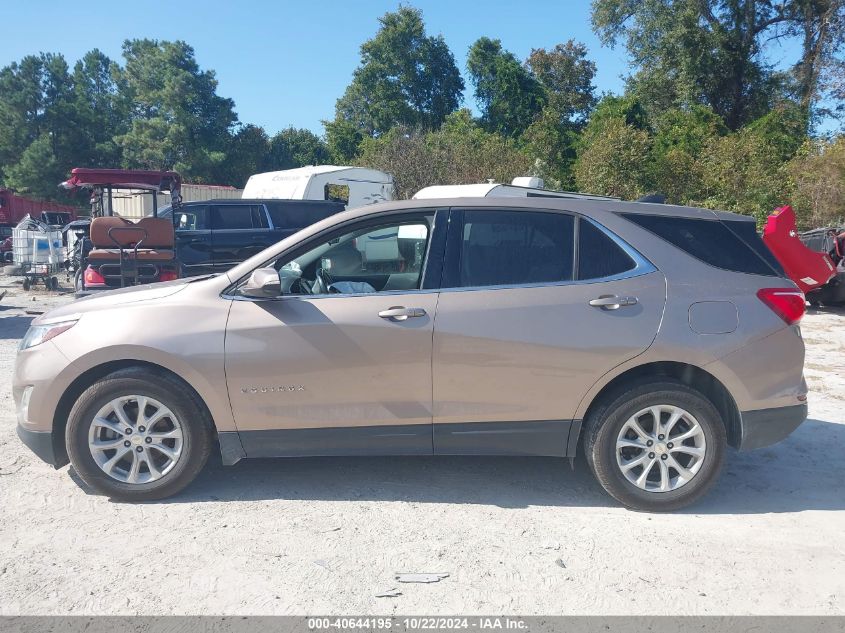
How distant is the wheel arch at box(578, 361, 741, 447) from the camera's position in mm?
4203

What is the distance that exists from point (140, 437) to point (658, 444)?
3.07 metres

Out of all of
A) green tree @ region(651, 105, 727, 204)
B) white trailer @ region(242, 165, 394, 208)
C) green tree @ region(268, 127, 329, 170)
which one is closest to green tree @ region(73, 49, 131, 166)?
green tree @ region(268, 127, 329, 170)

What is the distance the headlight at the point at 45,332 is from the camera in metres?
4.27

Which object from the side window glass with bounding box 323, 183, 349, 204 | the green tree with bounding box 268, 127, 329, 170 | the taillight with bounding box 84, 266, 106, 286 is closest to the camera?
the taillight with bounding box 84, 266, 106, 286

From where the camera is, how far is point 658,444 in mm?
4188

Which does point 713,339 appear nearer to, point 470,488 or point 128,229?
point 470,488

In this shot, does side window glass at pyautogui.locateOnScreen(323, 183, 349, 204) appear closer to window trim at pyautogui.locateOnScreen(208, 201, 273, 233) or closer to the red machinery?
window trim at pyautogui.locateOnScreen(208, 201, 273, 233)

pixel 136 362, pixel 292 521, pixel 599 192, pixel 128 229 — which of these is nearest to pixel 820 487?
pixel 292 521

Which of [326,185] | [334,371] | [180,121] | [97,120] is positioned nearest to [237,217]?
[326,185]

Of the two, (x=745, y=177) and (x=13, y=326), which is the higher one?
(x=745, y=177)

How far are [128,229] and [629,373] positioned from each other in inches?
335

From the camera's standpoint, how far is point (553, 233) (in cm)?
433

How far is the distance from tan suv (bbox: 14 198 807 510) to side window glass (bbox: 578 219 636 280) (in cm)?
1

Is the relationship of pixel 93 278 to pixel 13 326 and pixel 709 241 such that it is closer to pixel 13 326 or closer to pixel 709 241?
pixel 13 326
